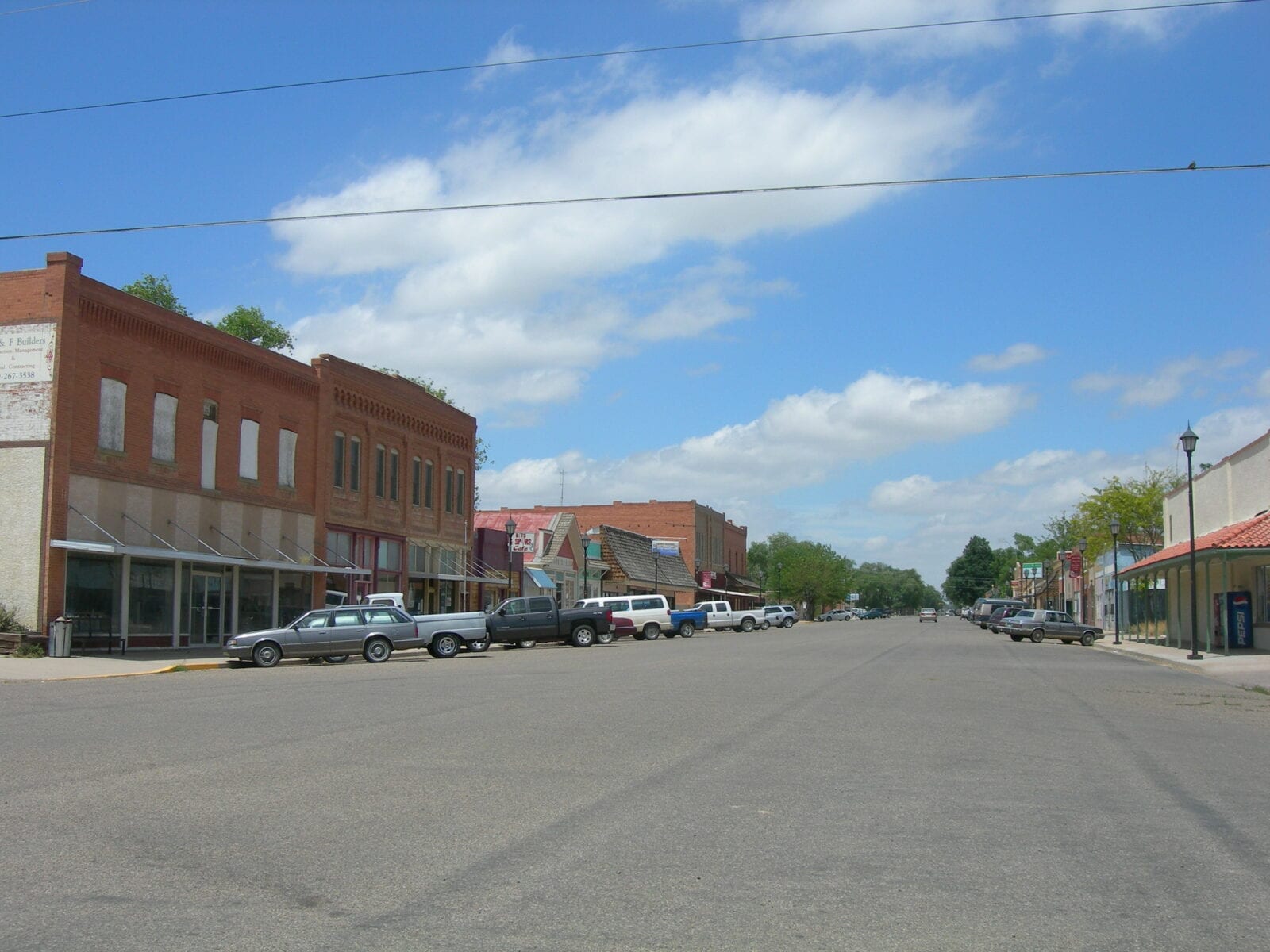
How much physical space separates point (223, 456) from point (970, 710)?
27.6 meters

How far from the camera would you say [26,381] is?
30.6 metres

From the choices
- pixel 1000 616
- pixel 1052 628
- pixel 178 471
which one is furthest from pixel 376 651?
pixel 1000 616

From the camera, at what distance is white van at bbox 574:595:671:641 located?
5350 cm

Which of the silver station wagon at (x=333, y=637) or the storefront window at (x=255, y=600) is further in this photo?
the storefront window at (x=255, y=600)

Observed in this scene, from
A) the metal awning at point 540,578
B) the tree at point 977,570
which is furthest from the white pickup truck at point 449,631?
the tree at point 977,570

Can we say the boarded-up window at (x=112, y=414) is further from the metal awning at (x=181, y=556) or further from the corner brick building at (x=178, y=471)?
the metal awning at (x=181, y=556)

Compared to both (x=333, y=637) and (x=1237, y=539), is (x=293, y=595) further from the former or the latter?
(x=1237, y=539)

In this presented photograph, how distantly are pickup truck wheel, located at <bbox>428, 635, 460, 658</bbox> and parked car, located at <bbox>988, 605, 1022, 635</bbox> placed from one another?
3431cm

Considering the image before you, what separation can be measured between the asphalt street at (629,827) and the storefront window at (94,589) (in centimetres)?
1462

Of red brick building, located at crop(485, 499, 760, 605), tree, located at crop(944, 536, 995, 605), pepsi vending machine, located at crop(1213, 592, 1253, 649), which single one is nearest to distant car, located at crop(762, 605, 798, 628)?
red brick building, located at crop(485, 499, 760, 605)

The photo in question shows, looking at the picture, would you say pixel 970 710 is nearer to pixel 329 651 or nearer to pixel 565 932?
pixel 565 932

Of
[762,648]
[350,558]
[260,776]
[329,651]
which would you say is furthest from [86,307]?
[260,776]

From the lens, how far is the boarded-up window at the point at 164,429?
34.6 m

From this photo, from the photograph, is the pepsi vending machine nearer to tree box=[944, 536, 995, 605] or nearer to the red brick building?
the red brick building
